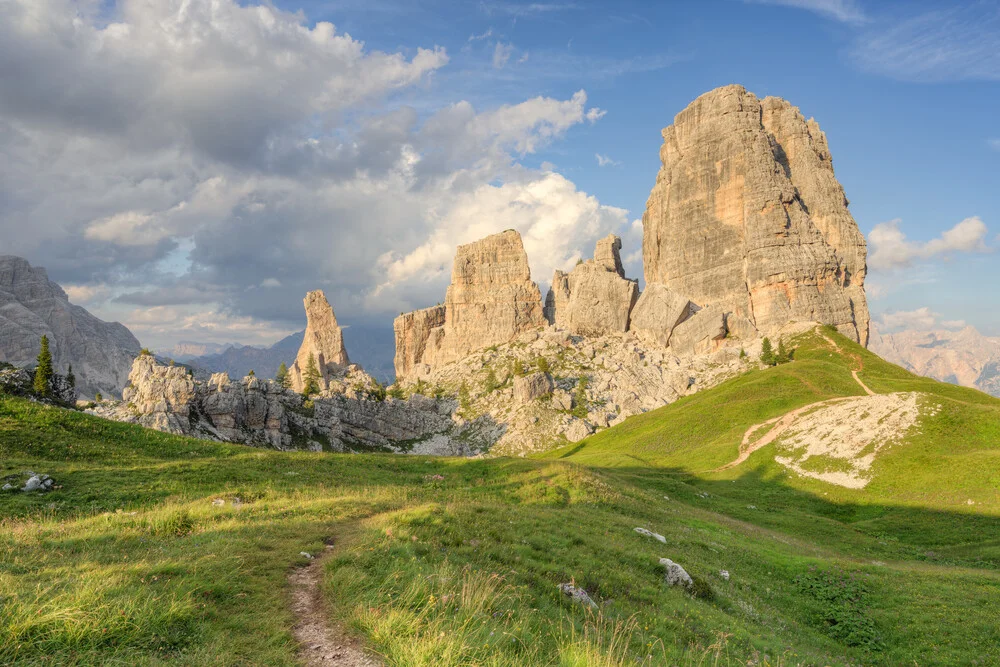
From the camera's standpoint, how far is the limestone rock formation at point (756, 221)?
16275 cm

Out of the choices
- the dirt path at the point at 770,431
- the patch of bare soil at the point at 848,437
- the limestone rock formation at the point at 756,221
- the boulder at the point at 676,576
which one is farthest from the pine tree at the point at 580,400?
the boulder at the point at 676,576

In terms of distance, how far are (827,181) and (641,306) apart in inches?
3386

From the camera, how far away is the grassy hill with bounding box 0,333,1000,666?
8.05 meters

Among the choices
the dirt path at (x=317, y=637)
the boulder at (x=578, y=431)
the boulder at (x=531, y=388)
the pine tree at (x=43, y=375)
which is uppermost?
the pine tree at (x=43, y=375)

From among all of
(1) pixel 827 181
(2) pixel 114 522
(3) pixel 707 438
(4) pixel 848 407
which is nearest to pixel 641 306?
(1) pixel 827 181

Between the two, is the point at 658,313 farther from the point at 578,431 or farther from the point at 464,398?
the point at 464,398

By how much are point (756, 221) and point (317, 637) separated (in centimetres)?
19097

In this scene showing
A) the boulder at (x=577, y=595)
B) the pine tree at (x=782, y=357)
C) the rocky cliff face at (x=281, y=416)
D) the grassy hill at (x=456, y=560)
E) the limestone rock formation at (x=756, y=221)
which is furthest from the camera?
the limestone rock formation at (x=756, y=221)

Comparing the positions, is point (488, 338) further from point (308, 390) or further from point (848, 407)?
point (848, 407)

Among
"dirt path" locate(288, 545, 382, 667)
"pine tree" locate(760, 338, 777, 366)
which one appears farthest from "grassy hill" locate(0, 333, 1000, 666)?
"pine tree" locate(760, 338, 777, 366)

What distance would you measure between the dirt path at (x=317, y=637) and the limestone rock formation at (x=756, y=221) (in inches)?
6879

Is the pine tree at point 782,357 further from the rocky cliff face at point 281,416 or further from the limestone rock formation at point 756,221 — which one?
the rocky cliff face at point 281,416

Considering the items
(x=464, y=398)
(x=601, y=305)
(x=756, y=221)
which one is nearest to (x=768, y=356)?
(x=756, y=221)

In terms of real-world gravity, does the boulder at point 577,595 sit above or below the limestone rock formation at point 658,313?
below
